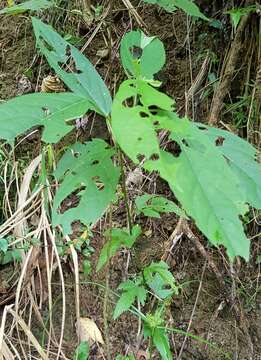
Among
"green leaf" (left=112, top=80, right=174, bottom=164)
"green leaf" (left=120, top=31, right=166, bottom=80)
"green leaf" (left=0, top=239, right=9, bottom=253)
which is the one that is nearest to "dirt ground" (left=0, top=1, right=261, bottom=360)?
"green leaf" (left=0, top=239, right=9, bottom=253)

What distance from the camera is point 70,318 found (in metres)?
1.77

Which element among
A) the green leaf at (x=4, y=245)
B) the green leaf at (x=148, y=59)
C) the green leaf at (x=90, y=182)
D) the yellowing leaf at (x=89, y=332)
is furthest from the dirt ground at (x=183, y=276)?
the green leaf at (x=148, y=59)

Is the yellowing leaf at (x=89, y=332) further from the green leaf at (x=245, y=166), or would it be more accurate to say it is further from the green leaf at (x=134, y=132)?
the green leaf at (x=134, y=132)

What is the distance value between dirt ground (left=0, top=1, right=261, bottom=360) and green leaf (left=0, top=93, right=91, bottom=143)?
49 centimetres

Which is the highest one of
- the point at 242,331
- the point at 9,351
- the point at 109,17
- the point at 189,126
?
the point at 189,126

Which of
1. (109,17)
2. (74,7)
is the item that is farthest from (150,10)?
(74,7)

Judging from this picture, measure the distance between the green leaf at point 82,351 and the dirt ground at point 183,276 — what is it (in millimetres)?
117

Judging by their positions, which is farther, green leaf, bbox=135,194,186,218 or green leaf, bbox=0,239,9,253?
green leaf, bbox=0,239,9,253

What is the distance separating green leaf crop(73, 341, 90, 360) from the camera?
59.7 inches

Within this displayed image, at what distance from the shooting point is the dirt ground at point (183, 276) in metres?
1.65

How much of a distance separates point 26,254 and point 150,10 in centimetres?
124

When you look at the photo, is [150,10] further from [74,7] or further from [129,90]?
[129,90]

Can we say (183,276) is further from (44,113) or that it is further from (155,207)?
(44,113)

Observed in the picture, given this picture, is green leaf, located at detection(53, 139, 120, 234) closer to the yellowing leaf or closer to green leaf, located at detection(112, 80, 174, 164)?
green leaf, located at detection(112, 80, 174, 164)
